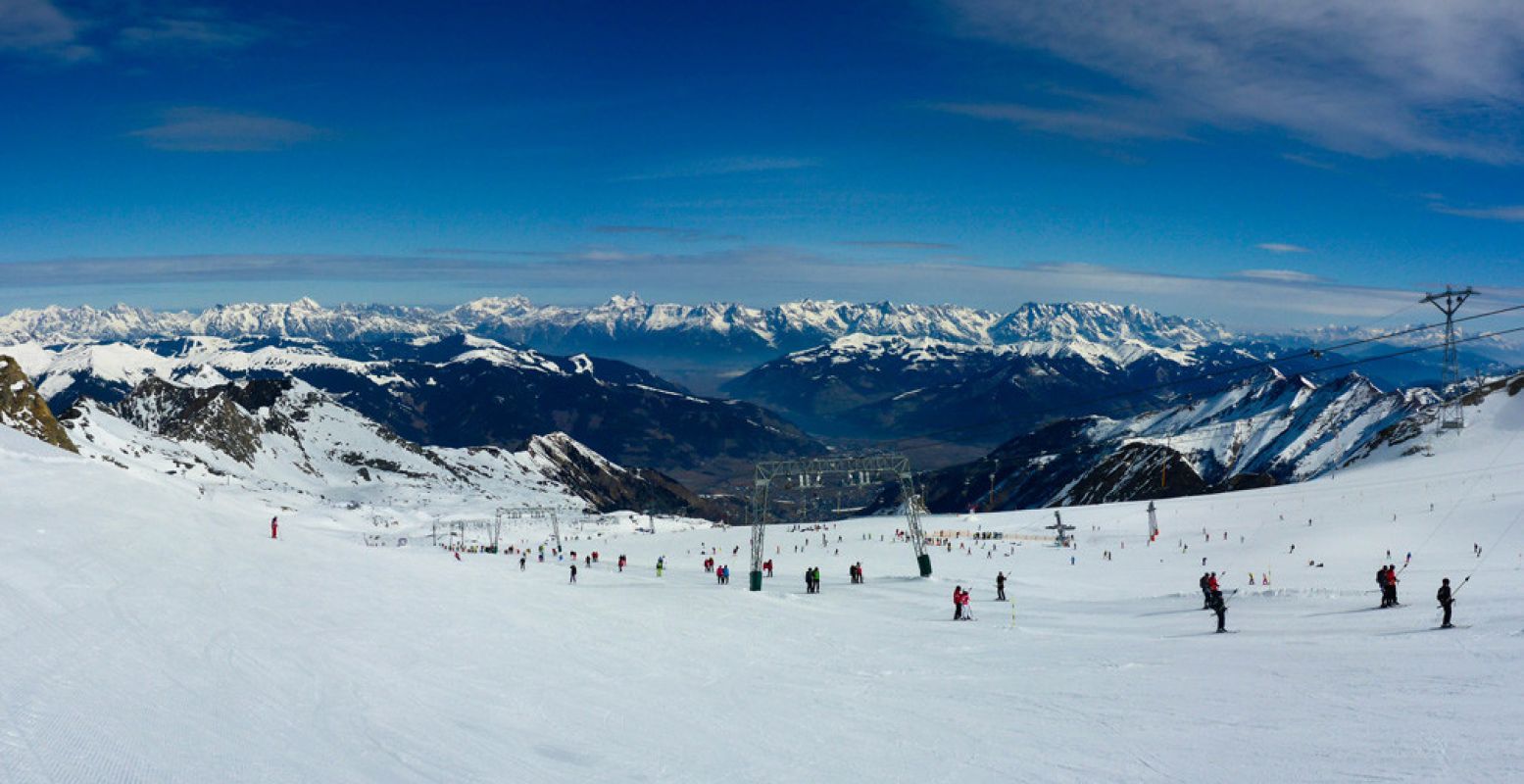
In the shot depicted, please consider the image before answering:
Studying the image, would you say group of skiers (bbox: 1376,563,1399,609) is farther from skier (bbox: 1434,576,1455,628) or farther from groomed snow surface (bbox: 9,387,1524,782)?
skier (bbox: 1434,576,1455,628)

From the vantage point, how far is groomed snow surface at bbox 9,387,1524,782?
14.0 meters

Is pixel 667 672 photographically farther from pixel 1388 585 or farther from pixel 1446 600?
pixel 1388 585

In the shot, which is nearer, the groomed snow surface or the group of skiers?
the groomed snow surface

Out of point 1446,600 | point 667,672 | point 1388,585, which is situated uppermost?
point 1446,600

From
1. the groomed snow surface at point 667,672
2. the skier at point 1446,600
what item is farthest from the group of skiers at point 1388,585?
the skier at point 1446,600

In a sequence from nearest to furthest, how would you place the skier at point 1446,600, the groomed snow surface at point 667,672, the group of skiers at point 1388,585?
the groomed snow surface at point 667,672 → the skier at point 1446,600 → the group of skiers at point 1388,585

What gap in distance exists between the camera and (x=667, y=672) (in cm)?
2484

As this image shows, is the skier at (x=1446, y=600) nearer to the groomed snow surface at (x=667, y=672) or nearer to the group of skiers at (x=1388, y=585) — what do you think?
the groomed snow surface at (x=667, y=672)

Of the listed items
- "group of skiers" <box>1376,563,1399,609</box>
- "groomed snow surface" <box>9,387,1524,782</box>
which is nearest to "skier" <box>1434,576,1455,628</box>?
"groomed snow surface" <box>9,387,1524,782</box>

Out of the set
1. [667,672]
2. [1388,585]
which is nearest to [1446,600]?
[1388,585]

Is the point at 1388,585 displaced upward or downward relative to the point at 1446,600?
downward

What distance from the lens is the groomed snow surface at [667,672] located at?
14.0 metres

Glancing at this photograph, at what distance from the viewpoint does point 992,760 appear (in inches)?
608

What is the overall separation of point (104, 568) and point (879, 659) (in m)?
22.9
